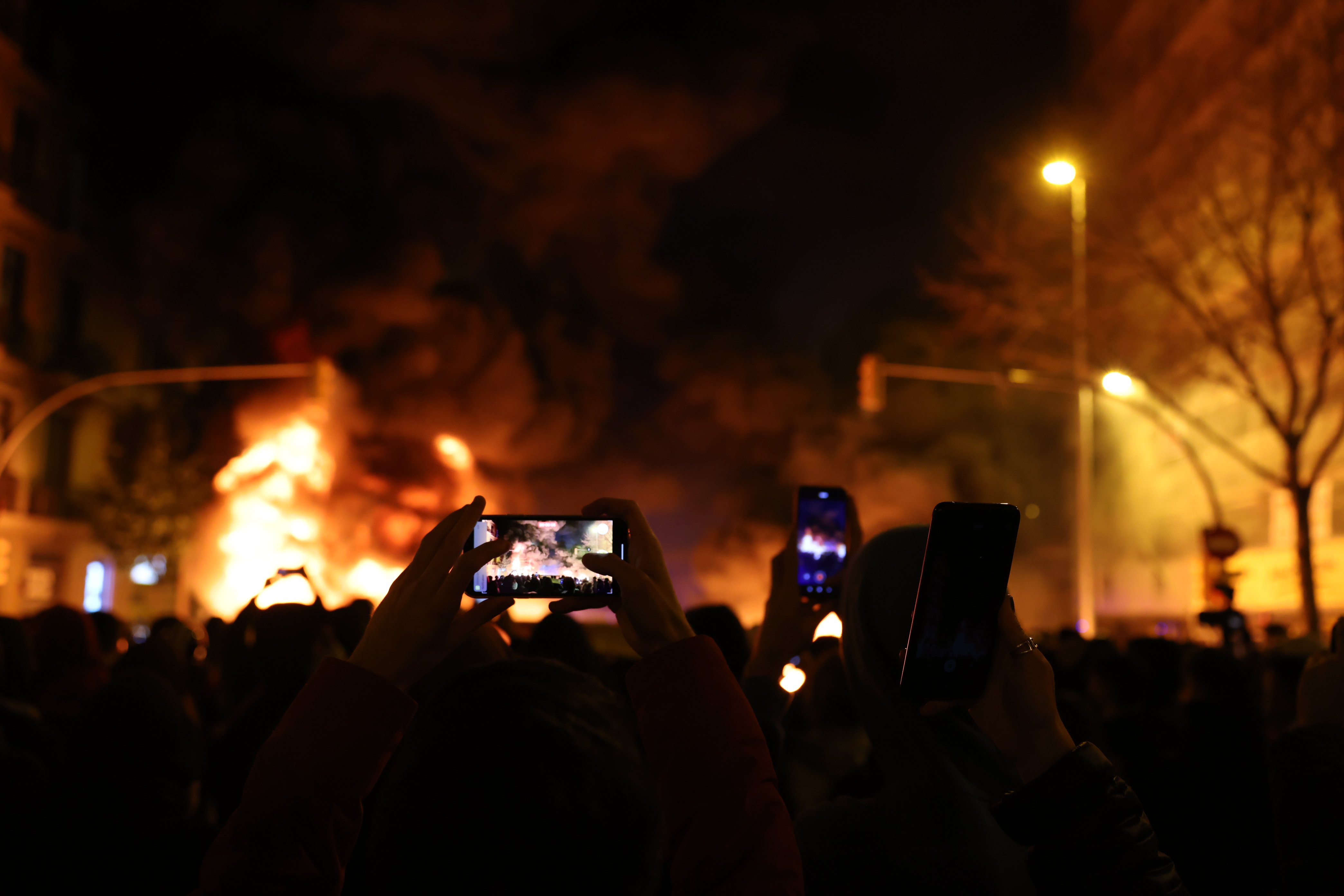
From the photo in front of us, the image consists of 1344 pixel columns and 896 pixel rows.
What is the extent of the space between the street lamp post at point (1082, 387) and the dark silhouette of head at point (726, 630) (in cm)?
1650

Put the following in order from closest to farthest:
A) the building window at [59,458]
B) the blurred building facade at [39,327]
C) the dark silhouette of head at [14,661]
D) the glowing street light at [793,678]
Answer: the glowing street light at [793,678]
the dark silhouette of head at [14,661]
the blurred building facade at [39,327]
the building window at [59,458]

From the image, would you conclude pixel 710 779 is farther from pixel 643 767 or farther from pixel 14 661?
pixel 14 661

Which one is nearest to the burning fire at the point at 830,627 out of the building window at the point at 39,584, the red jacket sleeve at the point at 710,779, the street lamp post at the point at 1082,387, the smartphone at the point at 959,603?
the smartphone at the point at 959,603

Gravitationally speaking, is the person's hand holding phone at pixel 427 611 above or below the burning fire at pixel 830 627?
above

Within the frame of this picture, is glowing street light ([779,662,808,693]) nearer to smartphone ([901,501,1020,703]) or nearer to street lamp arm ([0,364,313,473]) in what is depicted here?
smartphone ([901,501,1020,703])

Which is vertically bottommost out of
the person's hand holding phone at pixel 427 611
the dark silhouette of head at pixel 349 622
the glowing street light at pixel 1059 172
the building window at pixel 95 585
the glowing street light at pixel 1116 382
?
the building window at pixel 95 585

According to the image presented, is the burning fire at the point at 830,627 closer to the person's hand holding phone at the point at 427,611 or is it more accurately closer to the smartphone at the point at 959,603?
the smartphone at the point at 959,603

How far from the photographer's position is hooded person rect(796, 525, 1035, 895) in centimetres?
220

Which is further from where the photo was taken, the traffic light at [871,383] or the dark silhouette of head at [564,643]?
the traffic light at [871,383]

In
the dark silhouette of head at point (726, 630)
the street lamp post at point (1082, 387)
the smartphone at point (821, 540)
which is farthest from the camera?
the street lamp post at point (1082, 387)

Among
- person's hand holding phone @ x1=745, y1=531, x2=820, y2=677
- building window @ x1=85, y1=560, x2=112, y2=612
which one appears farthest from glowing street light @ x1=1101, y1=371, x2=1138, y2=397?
building window @ x1=85, y1=560, x2=112, y2=612

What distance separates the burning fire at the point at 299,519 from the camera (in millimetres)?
31312

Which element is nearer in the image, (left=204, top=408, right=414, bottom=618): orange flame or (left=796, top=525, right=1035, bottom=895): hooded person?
(left=796, top=525, right=1035, bottom=895): hooded person

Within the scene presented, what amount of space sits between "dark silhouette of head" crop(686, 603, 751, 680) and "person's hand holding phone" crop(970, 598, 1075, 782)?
2.17 metres
